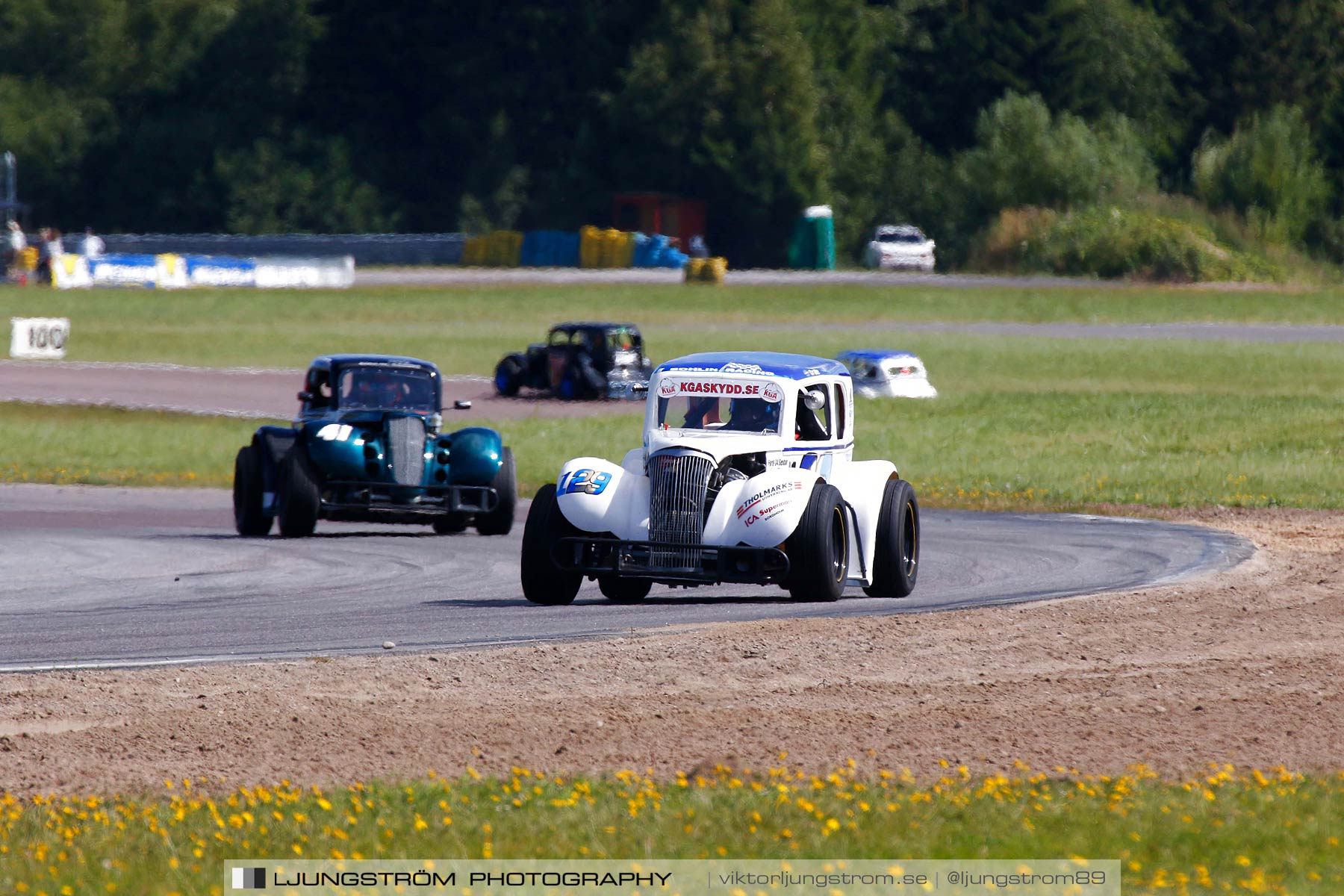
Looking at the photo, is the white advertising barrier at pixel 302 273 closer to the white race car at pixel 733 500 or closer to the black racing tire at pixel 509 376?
the black racing tire at pixel 509 376

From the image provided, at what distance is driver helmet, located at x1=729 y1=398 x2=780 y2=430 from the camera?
47.8 ft

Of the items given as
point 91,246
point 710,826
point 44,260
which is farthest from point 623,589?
point 91,246

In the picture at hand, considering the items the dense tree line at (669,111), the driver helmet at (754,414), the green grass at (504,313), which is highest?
the dense tree line at (669,111)

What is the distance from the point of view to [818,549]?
14.2 metres

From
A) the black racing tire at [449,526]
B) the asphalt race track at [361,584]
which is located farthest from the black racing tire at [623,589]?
the black racing tire at [449,526]

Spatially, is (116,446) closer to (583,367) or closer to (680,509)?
(583,367)

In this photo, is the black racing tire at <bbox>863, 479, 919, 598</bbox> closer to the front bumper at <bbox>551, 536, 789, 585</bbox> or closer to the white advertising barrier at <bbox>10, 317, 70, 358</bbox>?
the front bumper at <bbox>551, 536, 789, 585</bbox>

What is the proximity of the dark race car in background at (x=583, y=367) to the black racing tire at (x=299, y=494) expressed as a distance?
66.8 feet

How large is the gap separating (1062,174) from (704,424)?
68597 mm

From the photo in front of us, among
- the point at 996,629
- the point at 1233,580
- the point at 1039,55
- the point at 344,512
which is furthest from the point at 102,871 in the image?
the point at 1039,55

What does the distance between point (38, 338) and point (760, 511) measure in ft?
113

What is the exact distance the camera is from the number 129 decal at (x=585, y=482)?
1439 cm

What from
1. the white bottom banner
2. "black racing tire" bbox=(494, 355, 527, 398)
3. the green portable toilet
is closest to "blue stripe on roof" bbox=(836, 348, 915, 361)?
"black racing tire" bbox=(494, 355, 527, 398)

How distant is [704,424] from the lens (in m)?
14.6
